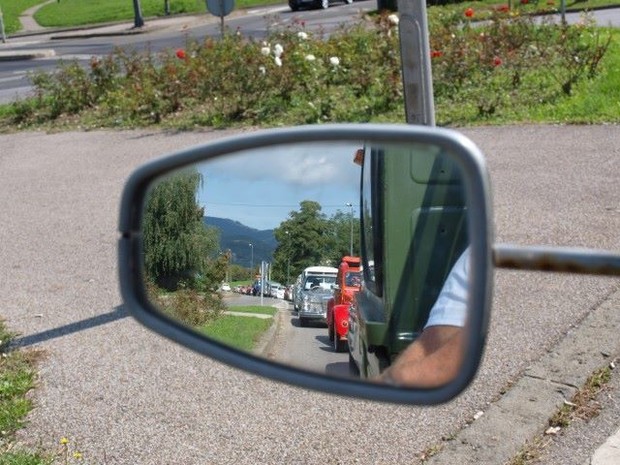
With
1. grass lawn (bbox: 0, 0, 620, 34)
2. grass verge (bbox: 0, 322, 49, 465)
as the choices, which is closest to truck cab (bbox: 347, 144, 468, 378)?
grass verge (bbox: 0, 322, 49, 465)

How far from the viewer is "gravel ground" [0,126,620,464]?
5.24 metres

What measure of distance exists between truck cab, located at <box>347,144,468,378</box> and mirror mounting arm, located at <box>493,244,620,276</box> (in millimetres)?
609

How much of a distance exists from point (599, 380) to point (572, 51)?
944 centimetres

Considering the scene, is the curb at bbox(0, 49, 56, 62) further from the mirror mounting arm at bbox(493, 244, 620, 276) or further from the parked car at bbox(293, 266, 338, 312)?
the mirror mounting arm at bbox(493, 244, 620, 276)

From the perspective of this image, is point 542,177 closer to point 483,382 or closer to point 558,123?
point 558,123

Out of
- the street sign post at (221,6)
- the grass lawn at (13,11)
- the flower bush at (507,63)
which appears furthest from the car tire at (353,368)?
the grass lawn at (13,11)

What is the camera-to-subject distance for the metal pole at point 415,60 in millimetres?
5320

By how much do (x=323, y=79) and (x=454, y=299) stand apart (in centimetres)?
1295

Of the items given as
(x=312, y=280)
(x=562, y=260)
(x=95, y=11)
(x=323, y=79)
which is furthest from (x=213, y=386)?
(x=95, y=11)

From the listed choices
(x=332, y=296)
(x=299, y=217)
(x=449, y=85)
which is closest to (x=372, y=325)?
(x=332, y=296)

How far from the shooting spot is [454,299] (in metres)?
2.11

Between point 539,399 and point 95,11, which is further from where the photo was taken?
point 95,11

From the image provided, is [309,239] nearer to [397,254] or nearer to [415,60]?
[397,254]

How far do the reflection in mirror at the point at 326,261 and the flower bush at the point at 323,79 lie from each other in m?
10.1
